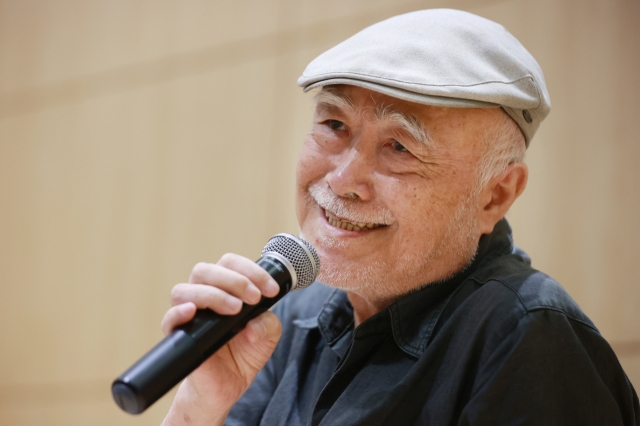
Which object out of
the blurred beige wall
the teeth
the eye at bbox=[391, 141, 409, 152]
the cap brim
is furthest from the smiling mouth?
the blurred beige wall

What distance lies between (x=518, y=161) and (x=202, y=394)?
34.3 inches

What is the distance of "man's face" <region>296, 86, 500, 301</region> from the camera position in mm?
1226

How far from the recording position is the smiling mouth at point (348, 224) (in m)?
1.27

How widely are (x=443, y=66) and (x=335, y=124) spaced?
0.94 ft

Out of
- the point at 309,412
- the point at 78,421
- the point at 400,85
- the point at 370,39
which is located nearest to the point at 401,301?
the point at 309,412

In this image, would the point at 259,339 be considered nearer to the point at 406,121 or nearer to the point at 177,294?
the point at 177,294

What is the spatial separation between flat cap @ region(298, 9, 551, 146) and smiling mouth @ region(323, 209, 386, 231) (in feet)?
0.93

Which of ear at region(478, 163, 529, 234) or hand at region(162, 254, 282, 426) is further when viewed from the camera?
ear at region(478, 163, 529, 234)

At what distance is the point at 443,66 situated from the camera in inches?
46.7

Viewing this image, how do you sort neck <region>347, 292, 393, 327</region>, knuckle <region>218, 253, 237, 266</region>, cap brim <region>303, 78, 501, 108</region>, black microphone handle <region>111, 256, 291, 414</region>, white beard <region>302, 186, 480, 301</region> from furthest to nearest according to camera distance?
neck <region>347, 292, 393, 327</region>, white beard <region>302, 186, 480, 301</region>, cap brim <region>303, 78, 501, 108</region>, knuckle <region>218, 253, 237, 266</region>, black microphone handle <region>111, 256, 291, 414</region>

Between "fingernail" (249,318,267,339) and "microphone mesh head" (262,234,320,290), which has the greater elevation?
"microphone mesh head" (262,234,320,290)

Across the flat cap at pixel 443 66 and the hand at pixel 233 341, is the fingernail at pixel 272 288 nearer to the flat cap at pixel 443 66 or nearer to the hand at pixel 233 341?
the hand at pixel 233 341

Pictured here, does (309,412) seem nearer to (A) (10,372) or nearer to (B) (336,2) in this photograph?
(B) (336,2)

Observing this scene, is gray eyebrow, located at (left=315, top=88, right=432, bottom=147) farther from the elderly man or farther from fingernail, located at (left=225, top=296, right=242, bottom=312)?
fingernail, located at (left=225, top=296, right=242, bottom=312)
